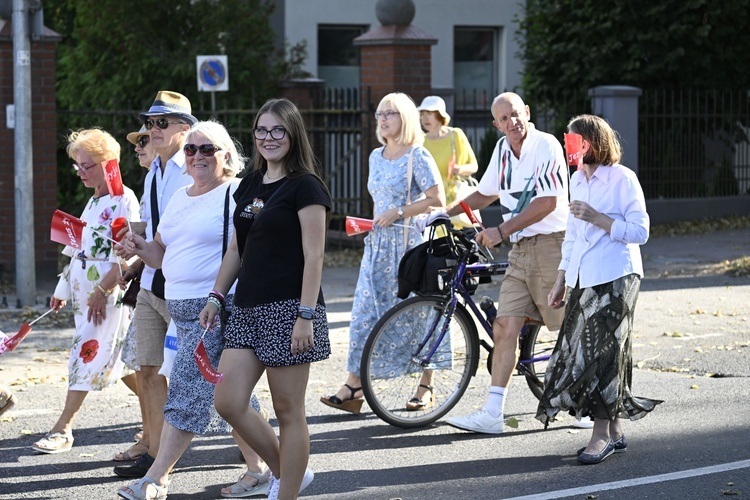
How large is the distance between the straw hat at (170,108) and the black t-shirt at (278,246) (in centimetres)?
132

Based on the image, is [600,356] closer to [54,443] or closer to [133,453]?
[133,453]

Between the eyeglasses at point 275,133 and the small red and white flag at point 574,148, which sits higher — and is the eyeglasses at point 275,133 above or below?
above

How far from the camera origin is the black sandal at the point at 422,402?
24.3 ft

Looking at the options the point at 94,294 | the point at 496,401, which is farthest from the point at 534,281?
the point at 94,294

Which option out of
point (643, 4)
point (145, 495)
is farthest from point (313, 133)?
point (145, 495)

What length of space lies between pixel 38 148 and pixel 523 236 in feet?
25.1

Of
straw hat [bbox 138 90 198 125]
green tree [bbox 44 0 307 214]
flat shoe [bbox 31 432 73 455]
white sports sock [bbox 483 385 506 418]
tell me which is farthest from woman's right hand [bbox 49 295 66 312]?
green tree [bbox 44 0 307 214]

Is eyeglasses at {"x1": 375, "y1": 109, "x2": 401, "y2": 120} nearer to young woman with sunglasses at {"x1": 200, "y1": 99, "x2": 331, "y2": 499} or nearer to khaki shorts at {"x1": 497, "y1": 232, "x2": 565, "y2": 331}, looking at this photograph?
khaki shorts at {"x1": 497, "y1": 232, "x2": 565, "y2": 331}

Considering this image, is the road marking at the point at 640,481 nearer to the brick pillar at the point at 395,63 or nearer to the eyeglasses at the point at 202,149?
the eyeglasses at the point at 202,149

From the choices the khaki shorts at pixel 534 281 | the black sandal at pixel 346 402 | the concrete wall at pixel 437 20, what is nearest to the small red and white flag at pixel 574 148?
the khaki shorts at pixel 534 281

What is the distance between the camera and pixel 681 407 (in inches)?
302

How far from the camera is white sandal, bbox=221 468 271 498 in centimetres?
593

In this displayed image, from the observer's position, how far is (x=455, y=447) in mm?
6859

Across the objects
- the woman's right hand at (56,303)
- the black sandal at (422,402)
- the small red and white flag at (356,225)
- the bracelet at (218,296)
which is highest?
the small red and white flag at (356,225)
